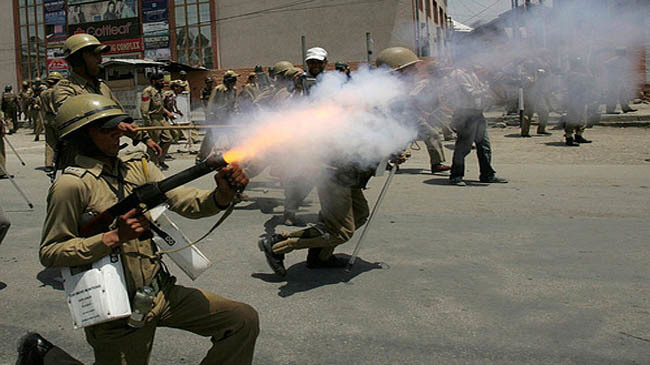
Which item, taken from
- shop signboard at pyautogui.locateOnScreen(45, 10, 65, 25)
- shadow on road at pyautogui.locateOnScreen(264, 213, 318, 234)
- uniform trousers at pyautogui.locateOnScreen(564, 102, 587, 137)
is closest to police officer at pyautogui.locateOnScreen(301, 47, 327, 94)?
shadow on road at pyautogui.locateOnScreen(264, 213, 318, 234)

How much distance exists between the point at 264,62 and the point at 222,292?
31.9m

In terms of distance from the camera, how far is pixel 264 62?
117ft

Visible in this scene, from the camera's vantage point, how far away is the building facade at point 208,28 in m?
32.9

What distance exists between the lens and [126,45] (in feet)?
129

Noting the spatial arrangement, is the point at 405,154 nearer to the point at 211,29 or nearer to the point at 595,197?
the point at 595,197

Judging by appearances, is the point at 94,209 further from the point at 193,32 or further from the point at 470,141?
the point at 193,32

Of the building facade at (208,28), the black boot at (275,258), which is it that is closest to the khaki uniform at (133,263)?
the black boot at (275,258)

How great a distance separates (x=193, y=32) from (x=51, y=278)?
34231 millimetres

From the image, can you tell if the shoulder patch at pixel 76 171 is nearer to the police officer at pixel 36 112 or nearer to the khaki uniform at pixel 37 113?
the police officer at pixel 36 112

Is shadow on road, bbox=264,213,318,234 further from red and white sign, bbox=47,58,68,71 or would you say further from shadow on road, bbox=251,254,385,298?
red and white sign, bbox=47,58,68,71

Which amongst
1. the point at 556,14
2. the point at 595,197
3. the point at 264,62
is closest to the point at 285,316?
the point at 556,14

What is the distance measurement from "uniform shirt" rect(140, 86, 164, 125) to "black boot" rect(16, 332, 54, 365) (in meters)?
10.8

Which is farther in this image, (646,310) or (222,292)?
(222,292)

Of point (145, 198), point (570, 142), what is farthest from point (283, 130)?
point (570, 142)
